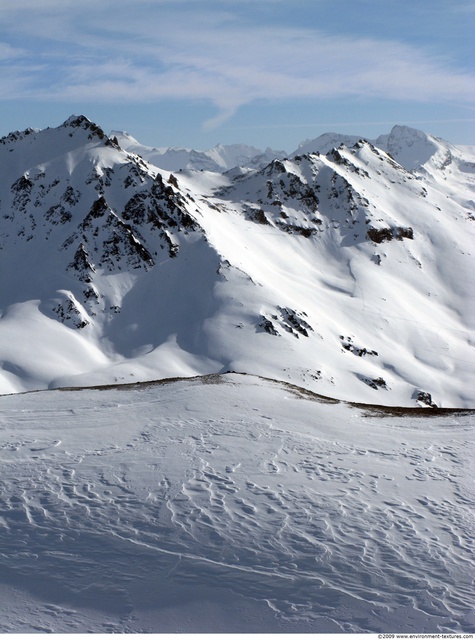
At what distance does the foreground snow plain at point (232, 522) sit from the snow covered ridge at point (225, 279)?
5170 cm

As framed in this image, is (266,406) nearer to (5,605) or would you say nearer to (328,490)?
(328,490)

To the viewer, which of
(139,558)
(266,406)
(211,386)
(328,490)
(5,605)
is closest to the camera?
(5,605)

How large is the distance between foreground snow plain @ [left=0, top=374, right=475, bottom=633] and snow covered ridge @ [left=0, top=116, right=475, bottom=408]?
170ft

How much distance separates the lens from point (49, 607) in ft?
37.1

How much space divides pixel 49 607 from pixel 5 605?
2.75 feet

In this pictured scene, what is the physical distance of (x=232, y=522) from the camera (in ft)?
45.6

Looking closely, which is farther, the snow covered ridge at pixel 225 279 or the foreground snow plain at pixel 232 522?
the snow covered ridge at pixel 225 279

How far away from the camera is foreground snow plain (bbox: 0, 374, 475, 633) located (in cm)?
1128

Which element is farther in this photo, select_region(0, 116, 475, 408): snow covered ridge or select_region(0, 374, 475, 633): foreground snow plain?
select_region(0, 116, 475, 408): snow covered ridge

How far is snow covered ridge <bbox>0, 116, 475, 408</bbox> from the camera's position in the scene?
79438 mm

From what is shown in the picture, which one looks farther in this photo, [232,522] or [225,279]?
[225,279]

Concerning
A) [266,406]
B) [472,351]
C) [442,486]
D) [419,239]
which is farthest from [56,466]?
[419,239]

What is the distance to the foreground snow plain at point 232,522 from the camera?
11281 mm

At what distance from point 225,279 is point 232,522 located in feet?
258
